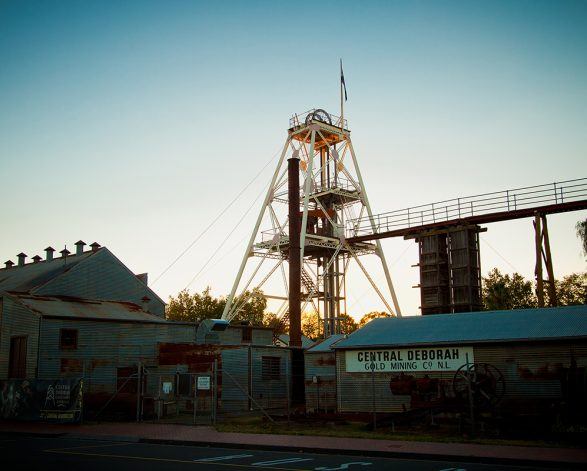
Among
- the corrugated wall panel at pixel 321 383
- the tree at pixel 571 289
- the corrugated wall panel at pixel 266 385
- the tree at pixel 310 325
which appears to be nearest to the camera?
the corrugated wall panel at pixel 321 383

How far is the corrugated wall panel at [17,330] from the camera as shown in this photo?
33500 mm

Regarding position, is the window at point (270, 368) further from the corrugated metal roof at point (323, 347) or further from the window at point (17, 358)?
the window at point (17, 358)

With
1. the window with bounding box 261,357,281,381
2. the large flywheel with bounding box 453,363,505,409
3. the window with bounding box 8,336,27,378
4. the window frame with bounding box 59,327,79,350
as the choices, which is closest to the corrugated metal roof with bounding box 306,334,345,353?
the window with bounding box 261,357,281,381

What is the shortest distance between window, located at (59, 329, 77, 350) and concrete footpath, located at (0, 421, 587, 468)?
6866 mm

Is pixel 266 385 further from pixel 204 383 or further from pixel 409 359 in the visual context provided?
pixel 409 359

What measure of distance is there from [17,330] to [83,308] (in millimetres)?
4643

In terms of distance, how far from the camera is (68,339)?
3447 centimetres

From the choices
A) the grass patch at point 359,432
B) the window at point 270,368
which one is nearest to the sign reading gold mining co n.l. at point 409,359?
the grass patch at point 359,432

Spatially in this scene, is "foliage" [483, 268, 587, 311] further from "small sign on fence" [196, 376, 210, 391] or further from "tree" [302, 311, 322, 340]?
"small sign on fence" [196, 376, 210, 391]

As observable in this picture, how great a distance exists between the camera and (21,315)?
35.0 meters

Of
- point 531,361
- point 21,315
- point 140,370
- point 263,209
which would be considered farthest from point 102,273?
point 531,361

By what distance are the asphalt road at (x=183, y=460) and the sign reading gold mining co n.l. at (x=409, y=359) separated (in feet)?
23.9

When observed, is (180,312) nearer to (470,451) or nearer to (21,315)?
(21,315)

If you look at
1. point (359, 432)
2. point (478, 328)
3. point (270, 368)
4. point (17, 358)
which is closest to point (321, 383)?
point (270, 368)
